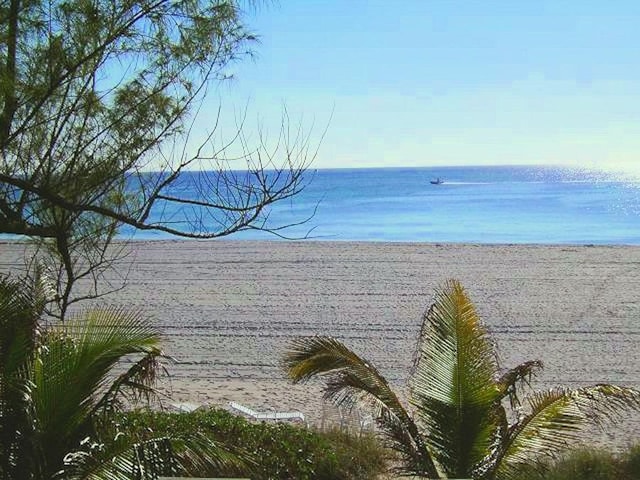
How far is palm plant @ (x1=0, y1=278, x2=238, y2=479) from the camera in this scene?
397 cm

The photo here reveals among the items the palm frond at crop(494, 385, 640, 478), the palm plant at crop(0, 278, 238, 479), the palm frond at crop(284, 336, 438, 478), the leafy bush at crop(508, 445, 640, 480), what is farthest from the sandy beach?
the palm frond at crop(494, 385, 640, 478)

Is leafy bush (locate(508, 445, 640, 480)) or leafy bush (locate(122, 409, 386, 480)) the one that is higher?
leafy bush (locate(122, 409, 386, 480))

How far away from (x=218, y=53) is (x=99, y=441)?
2.54 m

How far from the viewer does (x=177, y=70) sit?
207 inches

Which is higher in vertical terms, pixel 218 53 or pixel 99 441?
pixel 218 53

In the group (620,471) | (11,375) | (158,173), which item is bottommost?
(620,471)

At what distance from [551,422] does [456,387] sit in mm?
643

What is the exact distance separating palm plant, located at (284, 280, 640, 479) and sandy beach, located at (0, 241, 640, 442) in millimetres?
1924

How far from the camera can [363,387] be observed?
5.45 metres

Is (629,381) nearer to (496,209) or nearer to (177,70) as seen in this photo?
(177,70)

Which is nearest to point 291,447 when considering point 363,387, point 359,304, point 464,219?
point 363,387

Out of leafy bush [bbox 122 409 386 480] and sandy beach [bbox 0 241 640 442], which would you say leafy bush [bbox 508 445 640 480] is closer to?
leafy bush [bbox 122 409 386 480]

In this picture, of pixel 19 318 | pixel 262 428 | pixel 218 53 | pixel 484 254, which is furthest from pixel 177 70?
pixel 484 254

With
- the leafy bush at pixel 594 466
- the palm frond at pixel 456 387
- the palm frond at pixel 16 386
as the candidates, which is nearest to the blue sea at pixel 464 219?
the leafy bush at pixel 594 466
